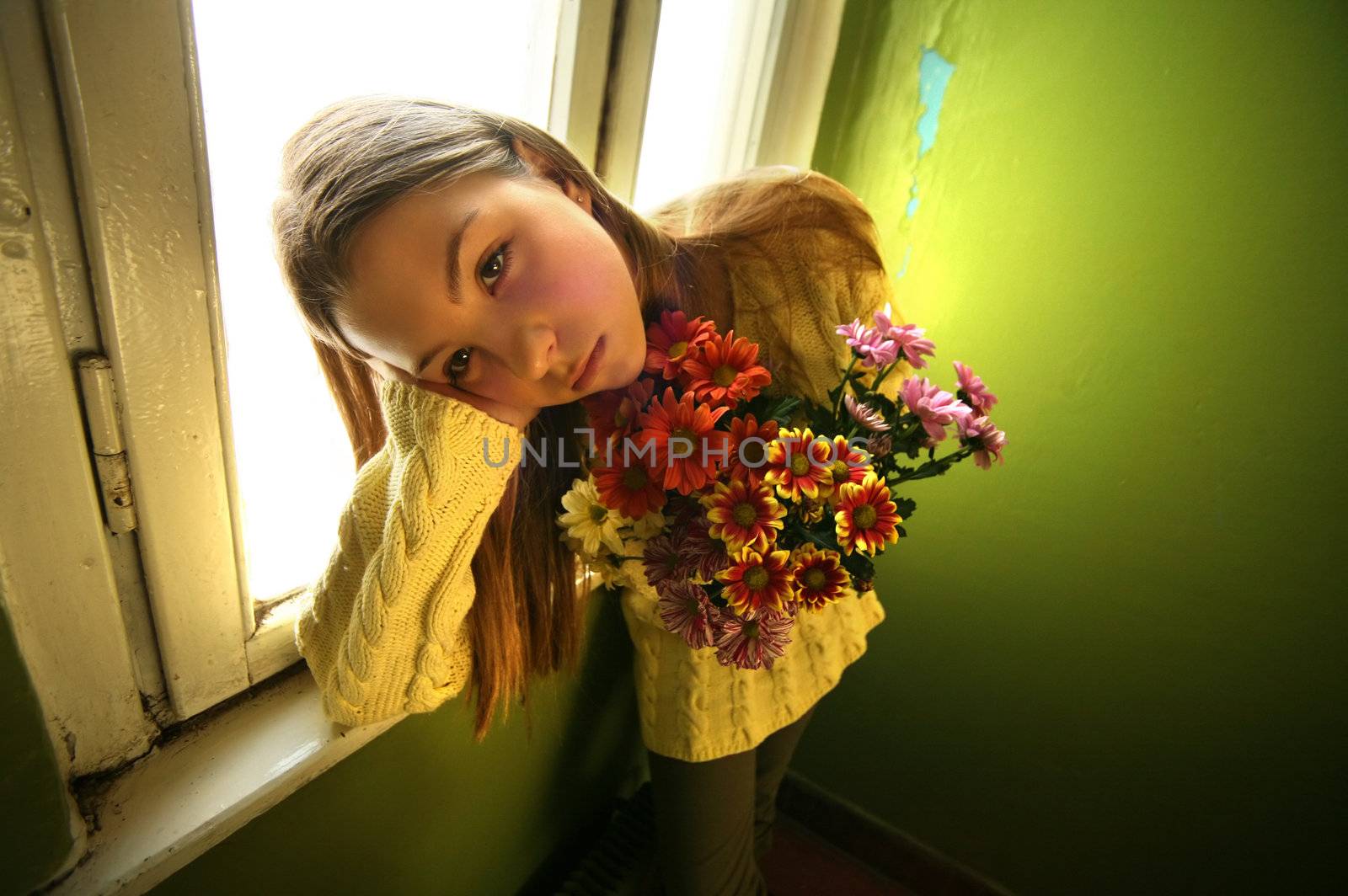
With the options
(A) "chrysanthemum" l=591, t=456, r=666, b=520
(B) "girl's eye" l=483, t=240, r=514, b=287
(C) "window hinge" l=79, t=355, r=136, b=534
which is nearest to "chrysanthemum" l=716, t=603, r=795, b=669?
(A) "chrysanthemum" l=591, t=456, r=666, b=520

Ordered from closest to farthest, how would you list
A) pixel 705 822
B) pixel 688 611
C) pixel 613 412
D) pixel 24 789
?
1. pixel 24 789
2. pixel 688 611
3. pixel 613 412
4. pixel 705 822

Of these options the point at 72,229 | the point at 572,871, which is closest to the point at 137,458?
the point at 72,229

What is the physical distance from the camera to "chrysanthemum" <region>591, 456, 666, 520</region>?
0.49 meters

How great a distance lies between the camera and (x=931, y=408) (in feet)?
1.64

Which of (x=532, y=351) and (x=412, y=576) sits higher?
(x=532, y=351)

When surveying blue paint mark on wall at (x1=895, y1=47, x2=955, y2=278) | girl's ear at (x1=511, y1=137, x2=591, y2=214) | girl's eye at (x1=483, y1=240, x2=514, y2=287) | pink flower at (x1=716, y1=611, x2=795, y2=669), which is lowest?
pink flower at (x1=716, y1=611, x2=795, y2=669)

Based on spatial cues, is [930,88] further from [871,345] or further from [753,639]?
[753,639]

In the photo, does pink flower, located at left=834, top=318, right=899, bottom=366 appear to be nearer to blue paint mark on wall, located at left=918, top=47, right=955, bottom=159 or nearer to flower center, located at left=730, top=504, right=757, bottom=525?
flower center, located at left=730, top=504, right=757, bottom=525

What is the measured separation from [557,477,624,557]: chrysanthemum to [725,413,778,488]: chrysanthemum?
0.37 ft

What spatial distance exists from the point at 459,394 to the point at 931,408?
0.39m

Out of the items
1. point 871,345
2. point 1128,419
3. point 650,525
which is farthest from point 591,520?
point 1128,419

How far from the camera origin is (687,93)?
0.94 metres

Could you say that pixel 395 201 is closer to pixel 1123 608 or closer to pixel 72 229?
pixel 72 229

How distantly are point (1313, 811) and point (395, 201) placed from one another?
1418mm
